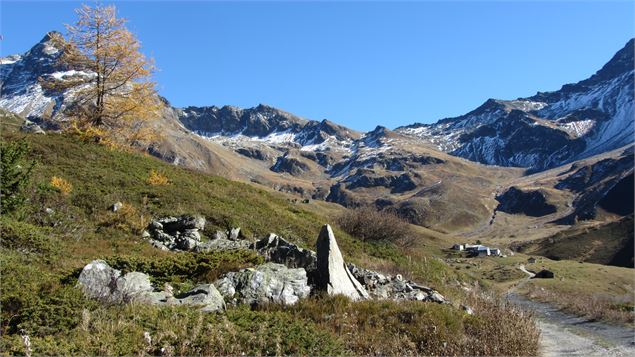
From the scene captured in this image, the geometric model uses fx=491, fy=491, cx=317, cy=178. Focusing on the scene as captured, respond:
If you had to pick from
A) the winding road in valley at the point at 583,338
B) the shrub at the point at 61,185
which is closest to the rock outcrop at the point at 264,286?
the winding road in valley at the point at 583,338

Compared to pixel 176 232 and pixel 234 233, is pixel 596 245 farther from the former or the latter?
pixel 176 232

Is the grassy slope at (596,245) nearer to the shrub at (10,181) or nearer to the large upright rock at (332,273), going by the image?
the large upright rock at (332,273)

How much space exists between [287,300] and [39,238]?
9290mm

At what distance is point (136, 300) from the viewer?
37.2ft

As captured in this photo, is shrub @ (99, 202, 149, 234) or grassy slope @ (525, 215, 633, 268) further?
grassy slope @ (525, 215, 633, 268)

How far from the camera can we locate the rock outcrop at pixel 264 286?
43.2 feet

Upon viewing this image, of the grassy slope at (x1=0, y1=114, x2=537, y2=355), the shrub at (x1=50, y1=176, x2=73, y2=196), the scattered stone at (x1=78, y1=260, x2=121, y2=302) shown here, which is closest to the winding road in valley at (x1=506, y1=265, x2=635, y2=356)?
the grassy slope at (x1=0, y1=114, x2=537, y2=355)

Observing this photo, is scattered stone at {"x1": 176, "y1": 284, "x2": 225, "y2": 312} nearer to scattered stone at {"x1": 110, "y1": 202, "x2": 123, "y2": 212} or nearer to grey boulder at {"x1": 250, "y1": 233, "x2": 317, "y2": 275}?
grey boulder at {"x1": 250, "y1": 233, "x2": 317, "y2": 275}

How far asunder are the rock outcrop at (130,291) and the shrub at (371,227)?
1052 inches

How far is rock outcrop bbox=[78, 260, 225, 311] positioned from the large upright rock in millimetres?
3376

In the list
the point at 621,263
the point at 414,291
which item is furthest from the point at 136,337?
the point at 621,263

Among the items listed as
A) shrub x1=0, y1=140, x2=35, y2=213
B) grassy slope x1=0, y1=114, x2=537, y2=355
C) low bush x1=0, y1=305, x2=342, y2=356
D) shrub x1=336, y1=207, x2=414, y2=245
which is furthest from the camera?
shrub x1=336, y1=207, x2=414, y2=245

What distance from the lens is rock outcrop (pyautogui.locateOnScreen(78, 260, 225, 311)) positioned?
11375 mm

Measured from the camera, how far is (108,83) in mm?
36719
